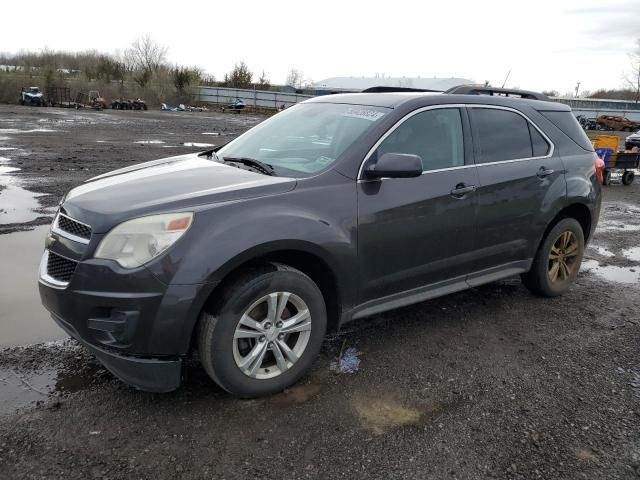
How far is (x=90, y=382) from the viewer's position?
3.34m

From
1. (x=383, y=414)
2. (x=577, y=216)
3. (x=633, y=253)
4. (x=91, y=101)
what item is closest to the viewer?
(x=383, y=414)

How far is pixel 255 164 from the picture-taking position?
3.74 meters

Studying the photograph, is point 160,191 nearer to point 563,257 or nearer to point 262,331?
point 262,331

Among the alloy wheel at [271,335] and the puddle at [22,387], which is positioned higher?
the alloy wheel at [271,335]

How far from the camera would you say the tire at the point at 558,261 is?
4848mm

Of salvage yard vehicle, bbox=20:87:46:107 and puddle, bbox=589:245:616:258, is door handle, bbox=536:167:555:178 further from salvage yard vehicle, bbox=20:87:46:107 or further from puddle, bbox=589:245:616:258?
salvage yard vehicle, bbox=20:87:46:107

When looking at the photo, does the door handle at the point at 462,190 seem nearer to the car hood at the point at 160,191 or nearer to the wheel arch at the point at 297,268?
the wheel arch at the point at 297,268

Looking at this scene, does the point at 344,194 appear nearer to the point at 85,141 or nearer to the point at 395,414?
the point at 395,414

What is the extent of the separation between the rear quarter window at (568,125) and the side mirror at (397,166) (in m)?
2.13

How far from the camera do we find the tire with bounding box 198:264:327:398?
2971 millimetres

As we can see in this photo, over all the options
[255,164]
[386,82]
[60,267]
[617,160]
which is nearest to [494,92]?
[255,164]

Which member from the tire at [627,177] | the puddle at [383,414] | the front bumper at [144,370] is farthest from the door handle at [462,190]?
the tire at [627,177]

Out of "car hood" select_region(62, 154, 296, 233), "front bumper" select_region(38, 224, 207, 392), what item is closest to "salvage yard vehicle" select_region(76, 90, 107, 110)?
"car hood" select_region(62, 154, 296, 233)

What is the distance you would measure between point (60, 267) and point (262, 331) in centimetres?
120
